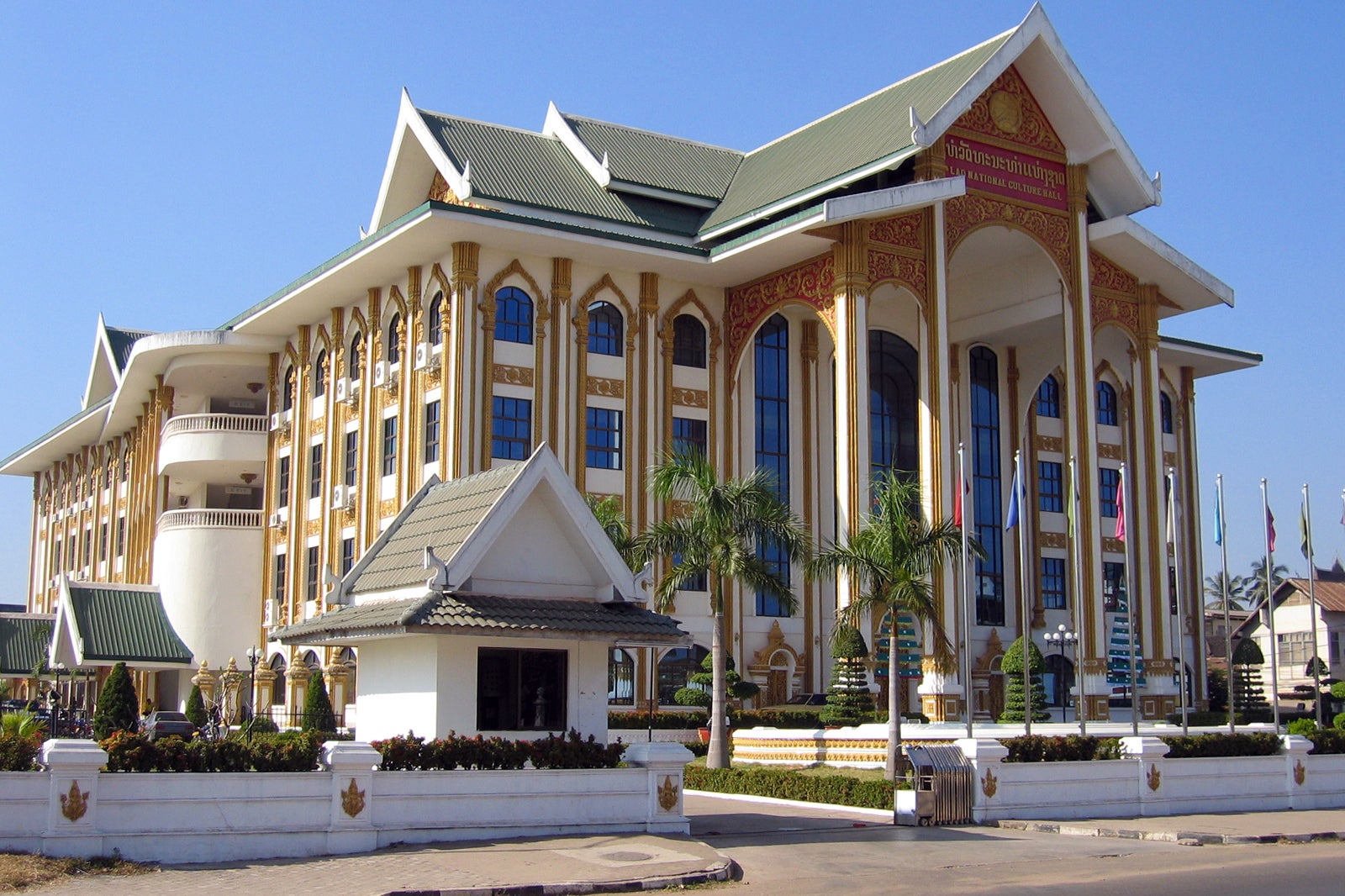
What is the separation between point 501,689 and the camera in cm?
1981

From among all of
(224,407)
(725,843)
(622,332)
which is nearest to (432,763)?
(725,843)

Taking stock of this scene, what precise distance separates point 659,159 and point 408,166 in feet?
25.4

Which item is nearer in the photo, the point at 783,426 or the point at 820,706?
the point at 820,706

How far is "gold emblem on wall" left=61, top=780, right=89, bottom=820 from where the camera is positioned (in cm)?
1563

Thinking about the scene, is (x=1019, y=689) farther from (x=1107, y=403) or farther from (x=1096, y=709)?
(x=1107, y=403)

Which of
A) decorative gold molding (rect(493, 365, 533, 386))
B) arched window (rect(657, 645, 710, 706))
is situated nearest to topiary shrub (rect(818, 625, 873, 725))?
arched window (rect(657, 645, 710, 706))

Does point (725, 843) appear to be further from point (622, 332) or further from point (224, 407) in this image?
point (224, 407)

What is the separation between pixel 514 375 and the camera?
39812 millimetres

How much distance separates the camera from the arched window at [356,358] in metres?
44.7

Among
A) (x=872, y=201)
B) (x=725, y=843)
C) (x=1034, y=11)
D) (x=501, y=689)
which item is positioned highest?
(x=1034, y=11)

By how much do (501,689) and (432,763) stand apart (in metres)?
A: 1.95

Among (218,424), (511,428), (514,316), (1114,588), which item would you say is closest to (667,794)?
(511,428)

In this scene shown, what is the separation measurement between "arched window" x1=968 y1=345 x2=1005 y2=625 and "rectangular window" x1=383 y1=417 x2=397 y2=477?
18304 millimetres

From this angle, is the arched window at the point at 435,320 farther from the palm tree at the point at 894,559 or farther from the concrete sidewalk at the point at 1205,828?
the concrete sidewalk at the point at 1205,828
